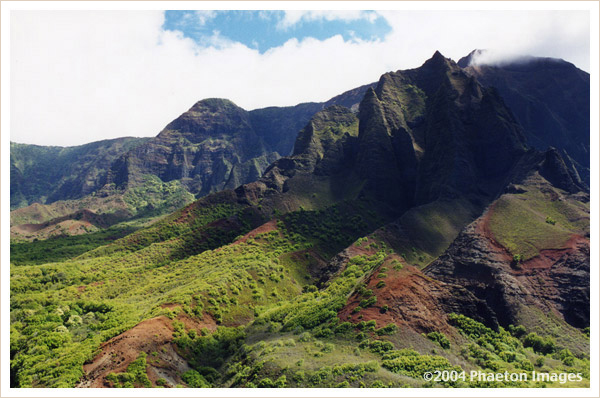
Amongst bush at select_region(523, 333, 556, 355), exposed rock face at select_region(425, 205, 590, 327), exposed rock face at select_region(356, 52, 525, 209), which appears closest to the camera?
bush at select_region(523, 333, 556, 355)

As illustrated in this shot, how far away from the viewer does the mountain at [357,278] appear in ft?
188

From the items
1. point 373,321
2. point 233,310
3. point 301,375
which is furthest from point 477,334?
point 233,310

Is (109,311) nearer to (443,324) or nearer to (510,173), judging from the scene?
(443,324)

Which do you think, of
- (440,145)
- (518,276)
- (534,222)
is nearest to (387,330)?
(518,276)

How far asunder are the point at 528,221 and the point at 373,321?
53918 millimetres

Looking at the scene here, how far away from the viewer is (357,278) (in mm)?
86438

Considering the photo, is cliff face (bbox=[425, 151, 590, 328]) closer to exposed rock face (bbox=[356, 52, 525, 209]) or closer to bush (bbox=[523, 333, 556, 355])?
bush (bbox=[523, 333, 556, 355])

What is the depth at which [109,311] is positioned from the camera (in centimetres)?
8550

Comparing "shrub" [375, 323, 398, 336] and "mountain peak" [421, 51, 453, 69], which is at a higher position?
"mountain peak" [421, 51, 453, 69]

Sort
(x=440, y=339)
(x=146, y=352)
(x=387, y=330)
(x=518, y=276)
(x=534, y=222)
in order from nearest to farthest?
(x=440, y=339), (x=387, y=330), (x=146, y=352), (x=518, y=276), (x=534, y=222)

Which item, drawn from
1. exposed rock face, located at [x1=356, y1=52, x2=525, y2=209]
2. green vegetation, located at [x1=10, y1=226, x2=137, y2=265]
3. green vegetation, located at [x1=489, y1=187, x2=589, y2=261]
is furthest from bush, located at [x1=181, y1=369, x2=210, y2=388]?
green vegetation, located at [x1=10, y1=226, x2=137, y2=265]

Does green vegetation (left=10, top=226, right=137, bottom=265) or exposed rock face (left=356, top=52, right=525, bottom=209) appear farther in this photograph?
green vegetation (left=10, top=226, right=137, bottom=265)

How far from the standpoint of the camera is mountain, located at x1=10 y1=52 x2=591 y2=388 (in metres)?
57.4

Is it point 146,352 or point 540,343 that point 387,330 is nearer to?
point 540,343
